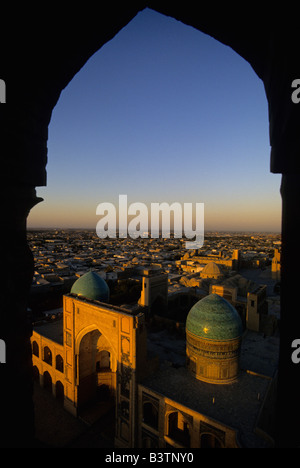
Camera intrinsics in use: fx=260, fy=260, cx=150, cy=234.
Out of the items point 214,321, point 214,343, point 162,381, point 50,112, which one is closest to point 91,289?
point 162,381

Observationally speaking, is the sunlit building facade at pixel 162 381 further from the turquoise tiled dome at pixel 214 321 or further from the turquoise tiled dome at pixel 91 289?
the turquoise tiled dome at pixel 91 289

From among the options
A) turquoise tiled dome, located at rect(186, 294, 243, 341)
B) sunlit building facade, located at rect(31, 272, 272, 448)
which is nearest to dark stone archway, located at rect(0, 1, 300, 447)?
sunlit building facade, located at rect(31, 272, 272, 448)

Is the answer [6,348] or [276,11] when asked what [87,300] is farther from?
[276,11]

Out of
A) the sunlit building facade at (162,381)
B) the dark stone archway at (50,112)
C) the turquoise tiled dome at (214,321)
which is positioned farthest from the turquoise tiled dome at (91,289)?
the dark stone archway at (50,112)

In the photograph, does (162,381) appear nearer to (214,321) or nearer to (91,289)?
(214,321)

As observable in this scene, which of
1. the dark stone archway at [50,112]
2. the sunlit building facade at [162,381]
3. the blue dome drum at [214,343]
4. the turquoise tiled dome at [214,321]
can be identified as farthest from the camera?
the turquoise tiled dome at [214,321]

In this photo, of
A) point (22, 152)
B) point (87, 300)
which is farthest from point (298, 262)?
point (87, 300)
